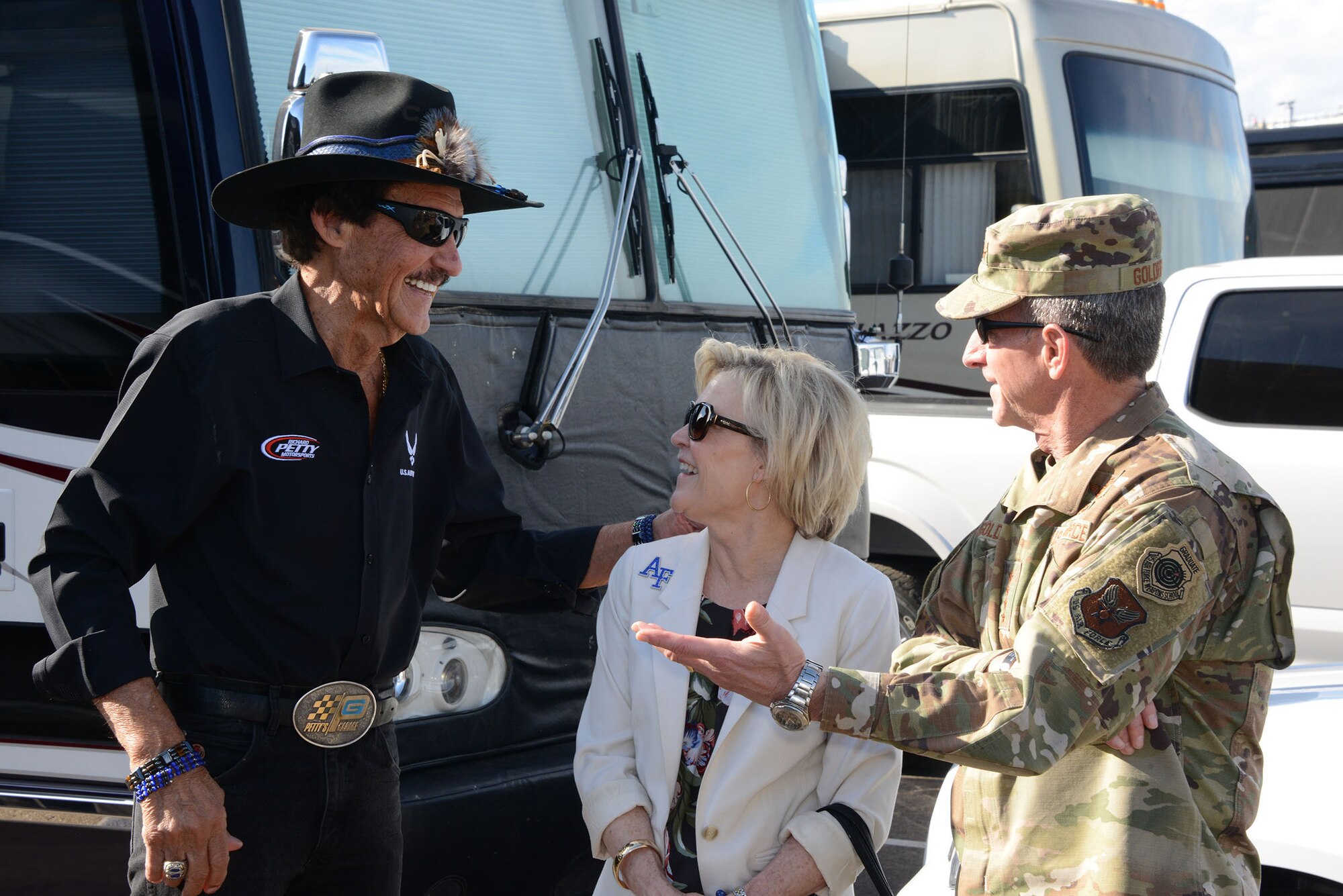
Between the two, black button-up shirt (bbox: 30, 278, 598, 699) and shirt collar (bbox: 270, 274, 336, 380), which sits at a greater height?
shirt collar (bbox: 270, 274, 336, 380)

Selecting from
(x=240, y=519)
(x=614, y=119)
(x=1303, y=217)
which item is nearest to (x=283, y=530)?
(x=240, y=519)

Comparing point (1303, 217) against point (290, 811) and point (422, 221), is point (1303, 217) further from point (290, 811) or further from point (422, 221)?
point (290, 811)

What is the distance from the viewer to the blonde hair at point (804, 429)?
8.71ft

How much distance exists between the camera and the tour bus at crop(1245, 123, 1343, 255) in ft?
48.1

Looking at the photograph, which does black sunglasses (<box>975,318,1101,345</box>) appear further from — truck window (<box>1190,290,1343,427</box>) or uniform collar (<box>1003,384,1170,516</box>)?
truck window (<box>1190,290,1343,427</box>)

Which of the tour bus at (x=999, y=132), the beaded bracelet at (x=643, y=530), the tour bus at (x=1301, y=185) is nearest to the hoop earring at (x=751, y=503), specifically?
the beaded bracelet at (x=643, y=530)

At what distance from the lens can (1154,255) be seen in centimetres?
203

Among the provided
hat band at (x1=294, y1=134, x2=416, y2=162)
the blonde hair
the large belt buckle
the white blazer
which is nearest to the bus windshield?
the blonde hair

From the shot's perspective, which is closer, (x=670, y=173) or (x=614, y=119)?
(x=614, y=119)

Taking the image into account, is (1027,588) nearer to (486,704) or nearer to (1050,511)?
(1050,511)

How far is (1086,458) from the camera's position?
6.61 feet

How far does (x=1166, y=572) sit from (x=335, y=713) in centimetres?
148

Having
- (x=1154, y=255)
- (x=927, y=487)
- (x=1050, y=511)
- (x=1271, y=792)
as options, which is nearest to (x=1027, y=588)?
(x=1050, y=511)

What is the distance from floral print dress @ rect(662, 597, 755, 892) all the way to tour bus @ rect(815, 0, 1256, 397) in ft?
18.0
